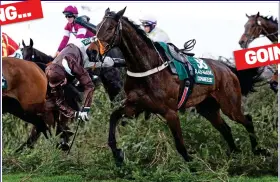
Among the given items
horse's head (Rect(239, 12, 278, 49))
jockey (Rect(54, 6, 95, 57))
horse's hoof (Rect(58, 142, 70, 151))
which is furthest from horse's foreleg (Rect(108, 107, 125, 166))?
horse's head (Rect(239, 12, 278, 49))

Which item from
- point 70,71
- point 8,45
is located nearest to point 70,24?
point 70,71

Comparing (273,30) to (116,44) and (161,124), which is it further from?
(116,44)

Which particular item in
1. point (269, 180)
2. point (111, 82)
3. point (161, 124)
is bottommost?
point (269, 180)

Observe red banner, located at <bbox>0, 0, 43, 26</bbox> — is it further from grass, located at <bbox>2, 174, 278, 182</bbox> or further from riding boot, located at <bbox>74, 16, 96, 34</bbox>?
riding boot, located at <bbox>74, 16, 96, 34</bbox>

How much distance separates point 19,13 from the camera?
962 centimetres

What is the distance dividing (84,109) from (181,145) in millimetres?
1628

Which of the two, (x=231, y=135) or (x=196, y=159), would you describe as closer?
(x=196, y=159)

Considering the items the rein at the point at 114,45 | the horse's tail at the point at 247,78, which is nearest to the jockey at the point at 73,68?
the rein at the point at 114,45

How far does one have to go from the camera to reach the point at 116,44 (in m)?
10.5

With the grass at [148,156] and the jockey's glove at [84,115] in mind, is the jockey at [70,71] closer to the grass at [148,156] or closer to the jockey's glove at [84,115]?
the jockey's glove at [84,115]

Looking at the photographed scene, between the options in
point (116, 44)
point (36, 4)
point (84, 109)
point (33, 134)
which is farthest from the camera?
point (33, 134)

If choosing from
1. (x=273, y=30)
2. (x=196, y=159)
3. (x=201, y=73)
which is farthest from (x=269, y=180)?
(x=273, y=30)

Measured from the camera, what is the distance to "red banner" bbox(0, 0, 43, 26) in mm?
9492

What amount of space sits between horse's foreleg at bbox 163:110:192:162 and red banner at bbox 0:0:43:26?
2357mm
